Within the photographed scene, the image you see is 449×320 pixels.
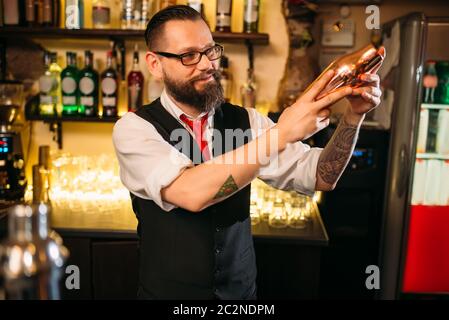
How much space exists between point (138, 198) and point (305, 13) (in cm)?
163

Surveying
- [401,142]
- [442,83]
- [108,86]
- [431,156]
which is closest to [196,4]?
[108,86]

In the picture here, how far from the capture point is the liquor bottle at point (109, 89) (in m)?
2.48

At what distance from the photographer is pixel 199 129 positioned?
4.92 feet

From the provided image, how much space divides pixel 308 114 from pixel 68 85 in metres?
1.82

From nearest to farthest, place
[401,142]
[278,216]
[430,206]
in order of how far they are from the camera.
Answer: [278,216]
[401,142]
[430,206]

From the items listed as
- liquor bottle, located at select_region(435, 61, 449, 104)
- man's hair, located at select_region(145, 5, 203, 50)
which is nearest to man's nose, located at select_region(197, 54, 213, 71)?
man's hair, located at select_region(145, 5, 203, 50)

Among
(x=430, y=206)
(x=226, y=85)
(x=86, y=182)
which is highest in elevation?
(x=226, y=85)

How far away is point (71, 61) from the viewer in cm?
246

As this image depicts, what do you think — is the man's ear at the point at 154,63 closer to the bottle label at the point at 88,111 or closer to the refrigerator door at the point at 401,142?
the bottle label at the point at 88,111

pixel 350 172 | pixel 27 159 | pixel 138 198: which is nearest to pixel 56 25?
pixel 27 159

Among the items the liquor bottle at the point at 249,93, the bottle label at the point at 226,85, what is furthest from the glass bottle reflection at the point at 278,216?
the bottle label at the point at 226,85

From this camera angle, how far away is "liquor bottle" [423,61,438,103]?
2443mm

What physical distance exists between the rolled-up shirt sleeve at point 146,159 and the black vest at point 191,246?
0.17 feet

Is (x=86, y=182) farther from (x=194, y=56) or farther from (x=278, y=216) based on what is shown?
(x=194, y=56)
